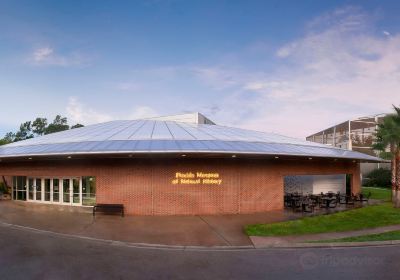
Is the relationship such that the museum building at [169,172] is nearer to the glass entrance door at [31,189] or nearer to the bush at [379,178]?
the glass entrance door at [31,189]

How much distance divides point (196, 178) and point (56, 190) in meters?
11.0

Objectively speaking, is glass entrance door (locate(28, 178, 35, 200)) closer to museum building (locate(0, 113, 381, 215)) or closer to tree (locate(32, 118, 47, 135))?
museum building (locate(0, 113, 381, 215))

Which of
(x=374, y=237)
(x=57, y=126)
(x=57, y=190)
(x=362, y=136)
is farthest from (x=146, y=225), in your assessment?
(x=57, y=126)

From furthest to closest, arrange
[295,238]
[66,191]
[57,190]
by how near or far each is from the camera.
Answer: [57,190]
[66,191]
[295,238]

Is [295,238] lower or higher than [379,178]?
higher

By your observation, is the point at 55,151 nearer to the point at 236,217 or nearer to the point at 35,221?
the point at 35,221

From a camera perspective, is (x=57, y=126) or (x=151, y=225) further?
(x=57, y=126)

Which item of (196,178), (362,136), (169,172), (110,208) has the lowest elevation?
(110,208)

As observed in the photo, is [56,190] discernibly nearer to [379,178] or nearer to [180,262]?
[180,262]

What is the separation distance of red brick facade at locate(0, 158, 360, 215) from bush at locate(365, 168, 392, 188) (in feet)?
95.8

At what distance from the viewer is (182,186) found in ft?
69.9

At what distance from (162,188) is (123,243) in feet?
25.2

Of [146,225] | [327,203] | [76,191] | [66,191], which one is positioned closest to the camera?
[146,225]

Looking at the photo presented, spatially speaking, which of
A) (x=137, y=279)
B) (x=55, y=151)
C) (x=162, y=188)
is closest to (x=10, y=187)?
(x=55, y=151)
